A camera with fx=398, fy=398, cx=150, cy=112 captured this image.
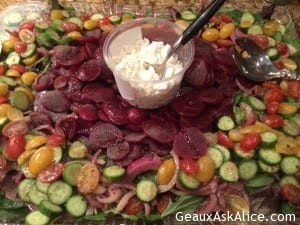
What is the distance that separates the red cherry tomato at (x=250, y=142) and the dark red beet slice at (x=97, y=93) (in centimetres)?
72

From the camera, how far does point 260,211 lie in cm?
195

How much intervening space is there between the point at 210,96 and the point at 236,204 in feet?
1.89

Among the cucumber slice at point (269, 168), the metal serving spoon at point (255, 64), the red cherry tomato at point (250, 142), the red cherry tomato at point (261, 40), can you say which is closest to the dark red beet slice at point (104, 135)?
the red cherry tomato at point (250, 142)

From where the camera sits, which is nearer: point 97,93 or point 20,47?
point 97,93

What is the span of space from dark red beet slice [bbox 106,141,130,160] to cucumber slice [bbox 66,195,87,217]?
9.9 inches

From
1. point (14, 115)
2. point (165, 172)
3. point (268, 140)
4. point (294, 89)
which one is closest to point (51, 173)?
point (14, 115)

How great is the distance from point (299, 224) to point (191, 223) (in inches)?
20.3

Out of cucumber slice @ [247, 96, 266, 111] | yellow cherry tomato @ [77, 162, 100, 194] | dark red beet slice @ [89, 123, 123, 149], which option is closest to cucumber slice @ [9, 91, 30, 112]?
dark red beet slice @ [89, 123, 123, 149]

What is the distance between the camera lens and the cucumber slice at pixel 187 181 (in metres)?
1.88

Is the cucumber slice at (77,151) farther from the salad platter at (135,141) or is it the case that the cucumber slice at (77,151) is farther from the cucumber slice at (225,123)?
the cucumber slice at (225,123)

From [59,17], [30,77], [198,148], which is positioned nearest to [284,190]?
[198,148]

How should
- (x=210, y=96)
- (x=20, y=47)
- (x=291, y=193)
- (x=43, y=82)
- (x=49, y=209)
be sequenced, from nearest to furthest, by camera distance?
1. (x=49, y=209)
2. (x=291, y=193)
3. (x=210, y=96)
4. (x=43, y=82)
5. (x=20, y=47)

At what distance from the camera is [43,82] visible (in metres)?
2.24

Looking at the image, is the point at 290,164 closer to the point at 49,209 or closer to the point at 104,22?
the point at 49,209
